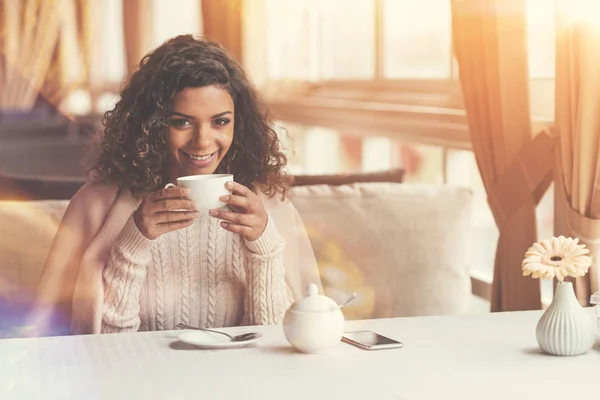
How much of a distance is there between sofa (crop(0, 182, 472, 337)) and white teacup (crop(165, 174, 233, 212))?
0.83m

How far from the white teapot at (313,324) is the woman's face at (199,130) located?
0.61 m

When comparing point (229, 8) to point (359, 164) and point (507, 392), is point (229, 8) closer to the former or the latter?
point (359, 164)

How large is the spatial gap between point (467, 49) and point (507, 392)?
164 cm

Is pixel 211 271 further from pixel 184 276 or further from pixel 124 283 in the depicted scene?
pixel 124 283

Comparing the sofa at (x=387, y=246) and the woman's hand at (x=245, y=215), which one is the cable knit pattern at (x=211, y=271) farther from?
the sofa at (x=387, y=246)

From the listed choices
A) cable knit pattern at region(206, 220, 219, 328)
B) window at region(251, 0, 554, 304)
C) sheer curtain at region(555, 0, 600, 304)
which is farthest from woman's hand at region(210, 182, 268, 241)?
window at region(251, 0, 554, 304)

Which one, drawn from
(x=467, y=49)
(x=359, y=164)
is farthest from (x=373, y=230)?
(x=359, y=164)

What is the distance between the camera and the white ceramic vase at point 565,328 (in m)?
1.46

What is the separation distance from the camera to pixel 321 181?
2.65m

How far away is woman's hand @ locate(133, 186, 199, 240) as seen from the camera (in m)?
1.65

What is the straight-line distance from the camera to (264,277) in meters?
1.98

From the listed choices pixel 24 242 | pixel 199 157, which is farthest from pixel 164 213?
pixel 24 242

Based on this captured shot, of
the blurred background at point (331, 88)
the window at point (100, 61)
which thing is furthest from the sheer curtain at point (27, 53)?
the window at point (100, 61)

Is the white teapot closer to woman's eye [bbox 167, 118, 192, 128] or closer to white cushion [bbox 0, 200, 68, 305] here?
woman's eye [bbox 167, 118, 192, 128]
